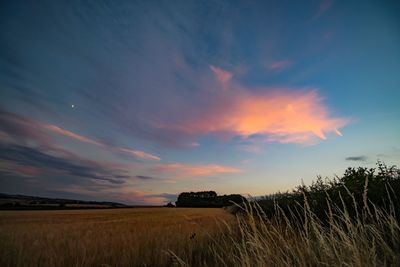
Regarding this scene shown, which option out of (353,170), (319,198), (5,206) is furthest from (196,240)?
(5,206)

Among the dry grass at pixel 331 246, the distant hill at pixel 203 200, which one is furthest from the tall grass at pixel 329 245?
the distant hill at pixel 203 200

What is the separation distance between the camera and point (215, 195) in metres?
94.2

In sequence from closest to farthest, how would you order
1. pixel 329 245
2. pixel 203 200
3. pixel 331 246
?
pixel 329 245 → pixel 331 246 → pixel 203 200

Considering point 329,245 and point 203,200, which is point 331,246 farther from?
point 203,200

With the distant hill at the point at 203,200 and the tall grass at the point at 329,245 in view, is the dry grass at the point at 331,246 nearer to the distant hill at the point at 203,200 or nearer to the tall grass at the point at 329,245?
the tall grass at the point at 329,245

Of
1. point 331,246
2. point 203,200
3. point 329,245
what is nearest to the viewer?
point 329,245

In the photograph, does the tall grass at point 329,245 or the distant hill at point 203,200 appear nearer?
the tall grass at point 329,245

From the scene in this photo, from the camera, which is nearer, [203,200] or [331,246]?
[331,246]

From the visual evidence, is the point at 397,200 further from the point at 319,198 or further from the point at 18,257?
the point at 18,257

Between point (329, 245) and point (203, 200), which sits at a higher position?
point (203, 200)

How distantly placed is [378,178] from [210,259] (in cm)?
568

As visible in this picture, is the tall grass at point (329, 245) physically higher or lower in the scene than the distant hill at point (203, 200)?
lower

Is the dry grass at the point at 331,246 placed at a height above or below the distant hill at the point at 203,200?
→ below

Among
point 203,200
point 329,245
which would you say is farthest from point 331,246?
point 203,200
